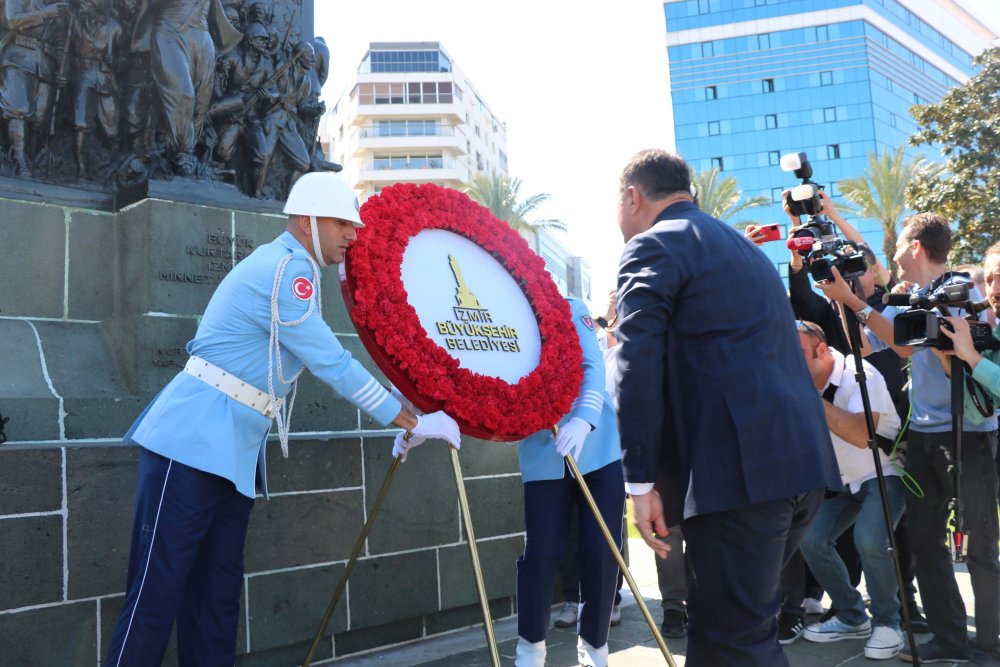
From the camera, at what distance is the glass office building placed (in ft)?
217

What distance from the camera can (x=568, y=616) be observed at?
5508mm

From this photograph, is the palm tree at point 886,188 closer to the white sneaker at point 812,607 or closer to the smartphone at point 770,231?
the white sneaker at point 812,607

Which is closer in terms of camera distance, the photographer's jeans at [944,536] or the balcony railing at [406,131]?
the photographer's jeans at [944,536]

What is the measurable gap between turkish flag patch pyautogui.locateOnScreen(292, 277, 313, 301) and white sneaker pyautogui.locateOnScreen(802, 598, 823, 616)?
4016mm

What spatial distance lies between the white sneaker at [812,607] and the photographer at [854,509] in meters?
0.46

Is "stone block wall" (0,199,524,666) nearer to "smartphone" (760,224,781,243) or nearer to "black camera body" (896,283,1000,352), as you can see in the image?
"smartphone" (760,224,781,243)

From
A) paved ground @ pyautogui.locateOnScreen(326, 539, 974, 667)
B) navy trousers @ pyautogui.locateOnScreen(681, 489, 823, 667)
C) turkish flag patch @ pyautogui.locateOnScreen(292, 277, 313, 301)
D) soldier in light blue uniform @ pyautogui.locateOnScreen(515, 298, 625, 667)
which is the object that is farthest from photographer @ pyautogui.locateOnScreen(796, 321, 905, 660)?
turkish flag patch @ pyautogui.locateOnScreen(292, 277, 313, 301)

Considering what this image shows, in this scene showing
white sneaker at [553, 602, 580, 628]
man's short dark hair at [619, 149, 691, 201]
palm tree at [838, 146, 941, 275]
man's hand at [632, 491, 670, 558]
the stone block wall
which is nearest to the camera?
man's hand at [632, 491, 670, 558]

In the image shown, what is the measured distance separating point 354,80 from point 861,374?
234 ft

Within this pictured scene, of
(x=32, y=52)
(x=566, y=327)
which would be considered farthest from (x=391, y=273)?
(x=32, y=52)

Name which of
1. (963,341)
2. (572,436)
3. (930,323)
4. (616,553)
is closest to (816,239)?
(930,323)

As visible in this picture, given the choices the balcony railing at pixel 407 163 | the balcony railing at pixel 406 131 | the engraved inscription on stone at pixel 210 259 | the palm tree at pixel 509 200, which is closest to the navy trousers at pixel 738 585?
the engraved inscription on stone at pixel 210 259

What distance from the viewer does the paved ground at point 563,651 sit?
184 inches

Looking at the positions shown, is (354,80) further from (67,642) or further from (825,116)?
(67,642)
